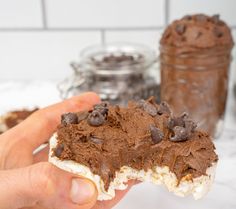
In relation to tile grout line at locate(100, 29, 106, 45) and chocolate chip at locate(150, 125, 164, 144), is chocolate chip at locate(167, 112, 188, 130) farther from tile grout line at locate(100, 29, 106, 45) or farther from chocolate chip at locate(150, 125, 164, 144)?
tile grout line at locate(100, 29, 106, 45)

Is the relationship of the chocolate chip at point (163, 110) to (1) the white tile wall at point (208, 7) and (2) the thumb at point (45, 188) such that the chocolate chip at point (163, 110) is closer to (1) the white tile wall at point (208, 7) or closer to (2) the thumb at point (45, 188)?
(2) the thumb at point (45, 188)

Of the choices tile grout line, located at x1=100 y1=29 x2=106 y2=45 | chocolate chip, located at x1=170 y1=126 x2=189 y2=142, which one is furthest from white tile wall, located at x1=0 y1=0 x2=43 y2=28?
chocolate chip, located at x1=170 y1=126 x2=189 y2=142

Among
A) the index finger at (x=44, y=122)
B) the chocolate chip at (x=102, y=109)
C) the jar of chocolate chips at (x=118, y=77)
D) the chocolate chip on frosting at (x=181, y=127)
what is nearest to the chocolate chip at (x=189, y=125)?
the chocolate chip on frosting at (x=181, y=127)

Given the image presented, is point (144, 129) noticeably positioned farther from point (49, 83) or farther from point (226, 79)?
point (49, 83)

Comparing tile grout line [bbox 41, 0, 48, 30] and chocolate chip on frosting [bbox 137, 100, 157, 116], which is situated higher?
tile grout line [bbox 41, 0, 48, 30]

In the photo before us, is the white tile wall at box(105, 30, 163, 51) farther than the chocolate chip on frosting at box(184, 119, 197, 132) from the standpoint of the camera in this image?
Yes

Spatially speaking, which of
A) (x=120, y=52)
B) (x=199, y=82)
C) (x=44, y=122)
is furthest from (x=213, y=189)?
(x=120, y=52)

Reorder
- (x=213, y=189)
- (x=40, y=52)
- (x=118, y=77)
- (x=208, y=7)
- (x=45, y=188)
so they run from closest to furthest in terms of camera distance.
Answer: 1. (x=45, y=188)
2. (x=213, y=189)
3. (x=118, y=77)
4. (x=208, y=7)
5. (x=40, y=52)

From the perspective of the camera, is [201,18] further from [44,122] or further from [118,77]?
[44,122]
